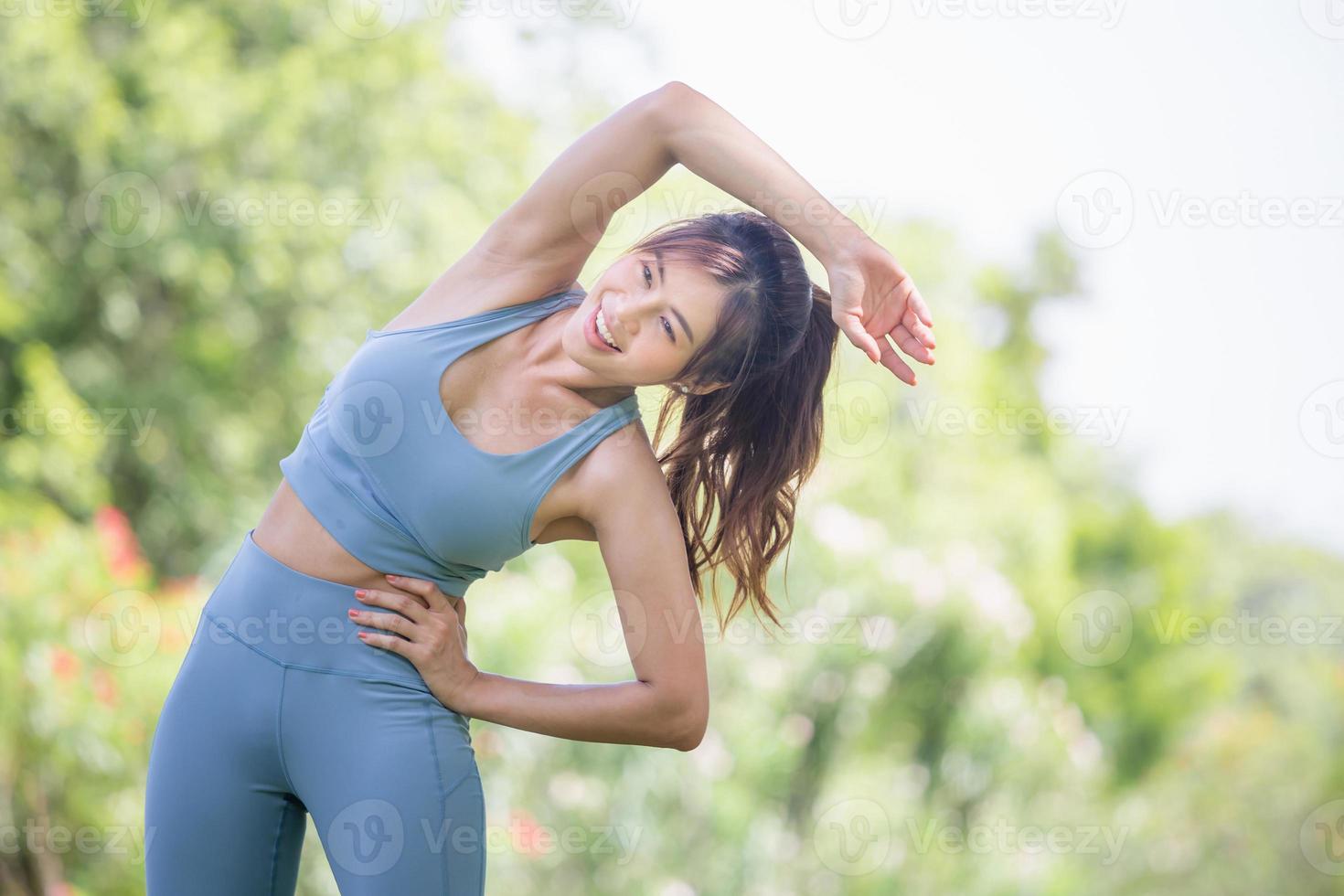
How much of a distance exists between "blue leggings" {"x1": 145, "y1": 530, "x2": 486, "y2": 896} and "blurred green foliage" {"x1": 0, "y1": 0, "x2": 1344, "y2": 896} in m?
0.54

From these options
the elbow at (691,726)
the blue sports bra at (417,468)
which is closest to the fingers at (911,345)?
the blue sports bra at (417,468)

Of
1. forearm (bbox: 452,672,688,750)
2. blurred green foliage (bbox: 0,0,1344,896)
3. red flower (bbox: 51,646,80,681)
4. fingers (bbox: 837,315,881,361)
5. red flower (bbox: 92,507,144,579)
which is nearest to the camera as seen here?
fingers (bbox: 837,315,881,361)

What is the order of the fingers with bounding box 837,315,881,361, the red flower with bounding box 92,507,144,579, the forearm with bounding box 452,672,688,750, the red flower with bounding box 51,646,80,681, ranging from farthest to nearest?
the red flower with bounding box 92,507,144,579 < the red flower with bounding box 51,646,80,681 < the forearm with bounding box 452,672,688,750 < the fingers with bounding box 837,315,881,361

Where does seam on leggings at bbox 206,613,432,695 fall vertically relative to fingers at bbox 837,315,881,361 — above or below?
below

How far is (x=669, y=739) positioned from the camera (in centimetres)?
127

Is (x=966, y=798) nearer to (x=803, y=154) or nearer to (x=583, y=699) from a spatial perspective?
(x=583, y=699)

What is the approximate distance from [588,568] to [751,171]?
344cm

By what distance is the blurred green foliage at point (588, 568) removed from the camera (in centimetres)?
304

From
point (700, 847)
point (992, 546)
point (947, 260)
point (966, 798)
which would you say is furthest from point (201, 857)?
point (947, 260)

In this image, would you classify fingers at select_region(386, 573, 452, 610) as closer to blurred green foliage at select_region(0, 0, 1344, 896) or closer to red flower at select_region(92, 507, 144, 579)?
blurred green foliage at select_region(0, 0, 1344, 896)

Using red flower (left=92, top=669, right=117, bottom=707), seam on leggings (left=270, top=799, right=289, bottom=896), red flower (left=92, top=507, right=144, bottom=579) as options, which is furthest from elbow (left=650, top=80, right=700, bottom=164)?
red flower (left=92, top=507, right=144, bottom=579)

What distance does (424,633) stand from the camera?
48.9 inches

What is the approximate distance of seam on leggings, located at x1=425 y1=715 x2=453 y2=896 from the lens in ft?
3.94

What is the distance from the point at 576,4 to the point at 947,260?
338 centimetres
